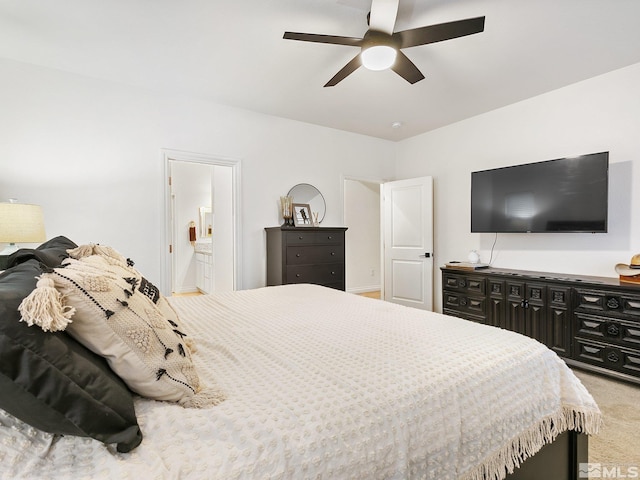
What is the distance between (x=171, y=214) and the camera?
3.56 meters

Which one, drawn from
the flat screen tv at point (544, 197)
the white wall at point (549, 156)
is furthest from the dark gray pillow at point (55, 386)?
the white wall at point (549, 156)

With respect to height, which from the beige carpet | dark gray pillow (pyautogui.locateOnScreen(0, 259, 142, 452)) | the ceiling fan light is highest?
the ceiling fan light

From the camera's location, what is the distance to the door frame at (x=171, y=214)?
3.38m

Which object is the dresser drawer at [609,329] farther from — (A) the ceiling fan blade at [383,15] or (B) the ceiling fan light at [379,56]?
(A) the ceiling fan blade at [383,15]

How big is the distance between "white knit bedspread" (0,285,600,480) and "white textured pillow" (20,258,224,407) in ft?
0.19

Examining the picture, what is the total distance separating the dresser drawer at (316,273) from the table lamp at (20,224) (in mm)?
2185

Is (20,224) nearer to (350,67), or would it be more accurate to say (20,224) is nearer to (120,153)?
(120,153)

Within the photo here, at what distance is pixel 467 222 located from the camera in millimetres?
4234

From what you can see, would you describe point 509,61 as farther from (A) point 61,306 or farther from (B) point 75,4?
(A) point 61,306

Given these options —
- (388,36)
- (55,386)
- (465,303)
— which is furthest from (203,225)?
(55,386)

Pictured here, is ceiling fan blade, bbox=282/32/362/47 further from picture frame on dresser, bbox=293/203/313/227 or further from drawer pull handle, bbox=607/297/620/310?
drawer pull handle, bbox=607/297/620/310

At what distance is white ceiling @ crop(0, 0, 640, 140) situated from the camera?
2.11 metres

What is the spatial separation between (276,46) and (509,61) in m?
1.96

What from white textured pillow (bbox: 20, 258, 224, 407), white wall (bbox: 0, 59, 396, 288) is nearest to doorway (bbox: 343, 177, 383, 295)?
white wall (bbox: 0, 59, 396, 288)
